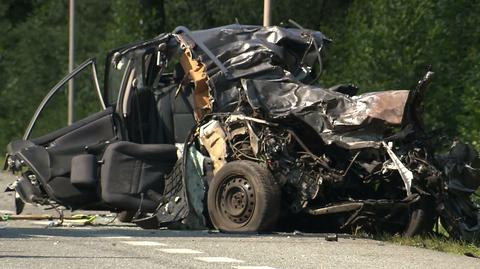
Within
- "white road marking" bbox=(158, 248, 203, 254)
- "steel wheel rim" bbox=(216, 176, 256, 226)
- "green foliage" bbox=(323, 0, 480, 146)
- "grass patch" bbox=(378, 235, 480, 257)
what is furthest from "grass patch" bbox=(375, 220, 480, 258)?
"green foliage" bbox=(323, 0, 480, 146)

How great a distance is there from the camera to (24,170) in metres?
16.5

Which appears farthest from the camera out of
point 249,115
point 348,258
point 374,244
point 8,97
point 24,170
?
point 8,97

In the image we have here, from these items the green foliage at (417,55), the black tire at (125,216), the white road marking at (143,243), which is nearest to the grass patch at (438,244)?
the white road marking at (143,243)

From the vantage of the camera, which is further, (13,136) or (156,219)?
(13,136)

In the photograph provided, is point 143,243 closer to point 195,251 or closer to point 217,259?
point 195,251

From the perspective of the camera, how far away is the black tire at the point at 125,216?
1633 centimetres

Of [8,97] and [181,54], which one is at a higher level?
[181,54]

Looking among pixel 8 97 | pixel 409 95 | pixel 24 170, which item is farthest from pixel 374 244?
pixel 8 97

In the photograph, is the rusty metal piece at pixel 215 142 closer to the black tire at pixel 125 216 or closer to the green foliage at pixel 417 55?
the black tire at pixel 125 216

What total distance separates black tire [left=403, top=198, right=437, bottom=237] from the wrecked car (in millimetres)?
13

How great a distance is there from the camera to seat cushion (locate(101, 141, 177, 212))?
15.8 m

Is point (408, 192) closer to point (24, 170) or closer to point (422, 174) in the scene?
point (422, 174)

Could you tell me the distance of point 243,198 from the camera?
14.8 m

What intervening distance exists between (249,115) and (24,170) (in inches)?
119
